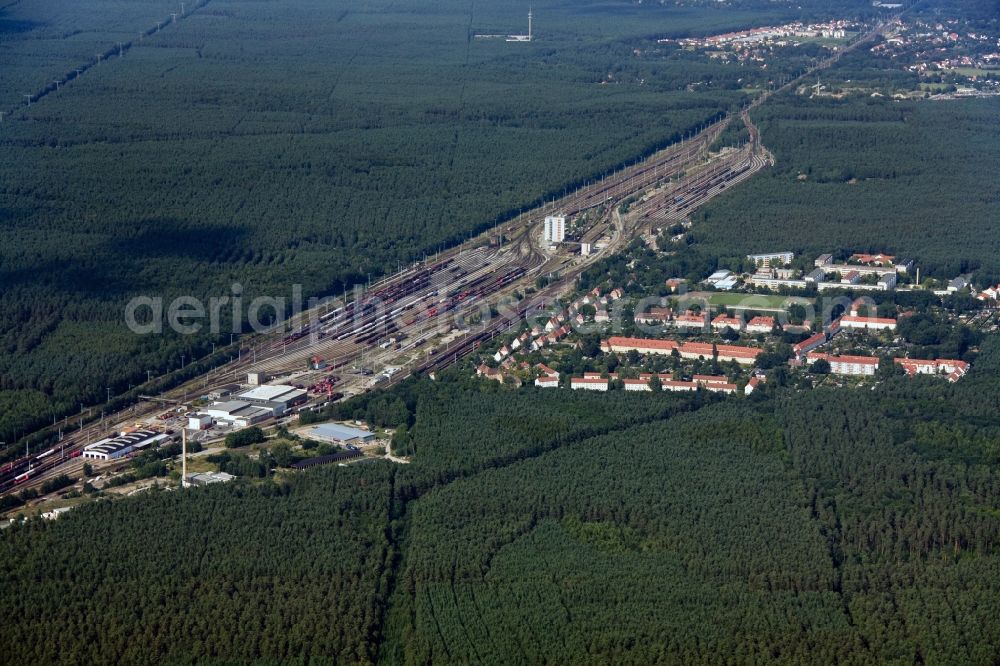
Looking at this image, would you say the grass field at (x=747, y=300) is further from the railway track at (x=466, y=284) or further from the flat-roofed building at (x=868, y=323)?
the railway track at (x=466, y=284)

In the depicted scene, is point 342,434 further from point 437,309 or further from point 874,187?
point 874,187

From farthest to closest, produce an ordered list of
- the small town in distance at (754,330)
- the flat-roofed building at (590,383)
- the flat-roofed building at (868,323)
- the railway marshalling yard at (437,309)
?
the flat-roofed building at (868,323), the small town in distance at (754,330), the flat-roofed building at (590,383), the railway marshalling yard at (437,309)

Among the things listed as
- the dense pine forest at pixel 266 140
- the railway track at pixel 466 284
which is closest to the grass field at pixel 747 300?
the railway track at pixel 466 284

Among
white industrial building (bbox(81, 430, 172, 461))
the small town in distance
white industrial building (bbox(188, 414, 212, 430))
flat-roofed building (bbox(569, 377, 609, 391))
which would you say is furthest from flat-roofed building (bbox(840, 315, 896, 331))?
white industrial building (bbox(81, 430, 172, 461))

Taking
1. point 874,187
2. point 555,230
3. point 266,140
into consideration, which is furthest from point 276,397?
point 266,140

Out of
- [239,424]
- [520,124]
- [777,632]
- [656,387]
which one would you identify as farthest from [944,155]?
[777,632]

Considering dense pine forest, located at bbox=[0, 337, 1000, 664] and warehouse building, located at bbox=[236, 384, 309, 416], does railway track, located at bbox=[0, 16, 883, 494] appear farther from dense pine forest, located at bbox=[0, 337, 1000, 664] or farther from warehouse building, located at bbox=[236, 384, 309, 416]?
dense pine forest, located at bbox=[0, 337, 1000, 664]

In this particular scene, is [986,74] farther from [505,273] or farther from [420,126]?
[505,273]
